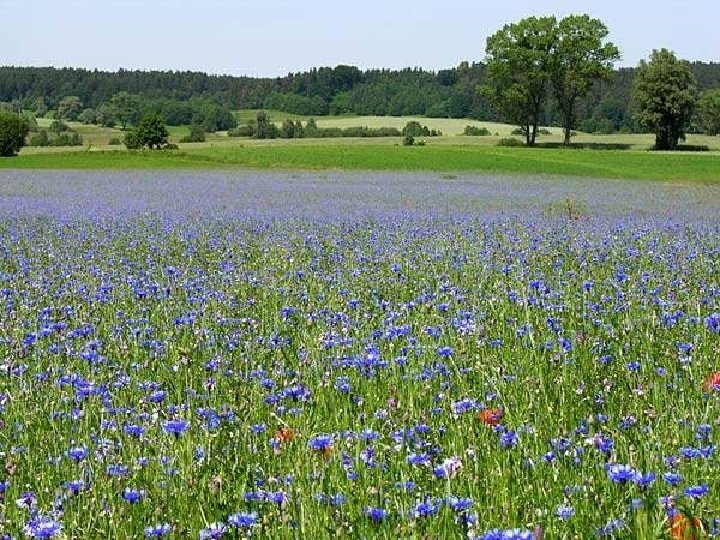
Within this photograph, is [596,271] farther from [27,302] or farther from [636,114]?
[636,114]

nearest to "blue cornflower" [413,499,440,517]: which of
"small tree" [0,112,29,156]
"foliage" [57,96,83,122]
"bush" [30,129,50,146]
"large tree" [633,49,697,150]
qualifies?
"small tree" [0,112,29,156]

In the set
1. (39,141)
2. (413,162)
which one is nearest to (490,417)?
(413,162)

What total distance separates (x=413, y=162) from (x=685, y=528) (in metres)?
47.6

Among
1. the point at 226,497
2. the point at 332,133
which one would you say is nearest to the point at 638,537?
the point at 226,497

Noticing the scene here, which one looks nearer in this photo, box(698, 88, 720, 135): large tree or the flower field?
the flower field

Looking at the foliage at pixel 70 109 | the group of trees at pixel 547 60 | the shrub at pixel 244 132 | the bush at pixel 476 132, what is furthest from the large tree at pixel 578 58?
the foliage at pixel 70 109

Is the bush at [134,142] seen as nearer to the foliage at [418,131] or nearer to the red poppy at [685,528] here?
the foliage at [418,131]

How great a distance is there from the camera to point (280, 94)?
156875mm

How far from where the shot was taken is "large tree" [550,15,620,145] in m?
78.1

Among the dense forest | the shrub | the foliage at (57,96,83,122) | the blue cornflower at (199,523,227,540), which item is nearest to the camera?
the blue cornflower at (199,523,227,540)

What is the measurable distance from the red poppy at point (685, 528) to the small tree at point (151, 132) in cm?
7218

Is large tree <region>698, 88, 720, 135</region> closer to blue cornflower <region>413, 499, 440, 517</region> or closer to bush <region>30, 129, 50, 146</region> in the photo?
bush <region>30, 129, 50, 146</region>

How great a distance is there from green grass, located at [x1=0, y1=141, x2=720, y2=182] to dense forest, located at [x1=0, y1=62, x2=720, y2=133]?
208ft

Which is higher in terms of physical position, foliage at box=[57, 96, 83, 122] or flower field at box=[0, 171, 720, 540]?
foliage at box=[57, 96, 83, 122]
